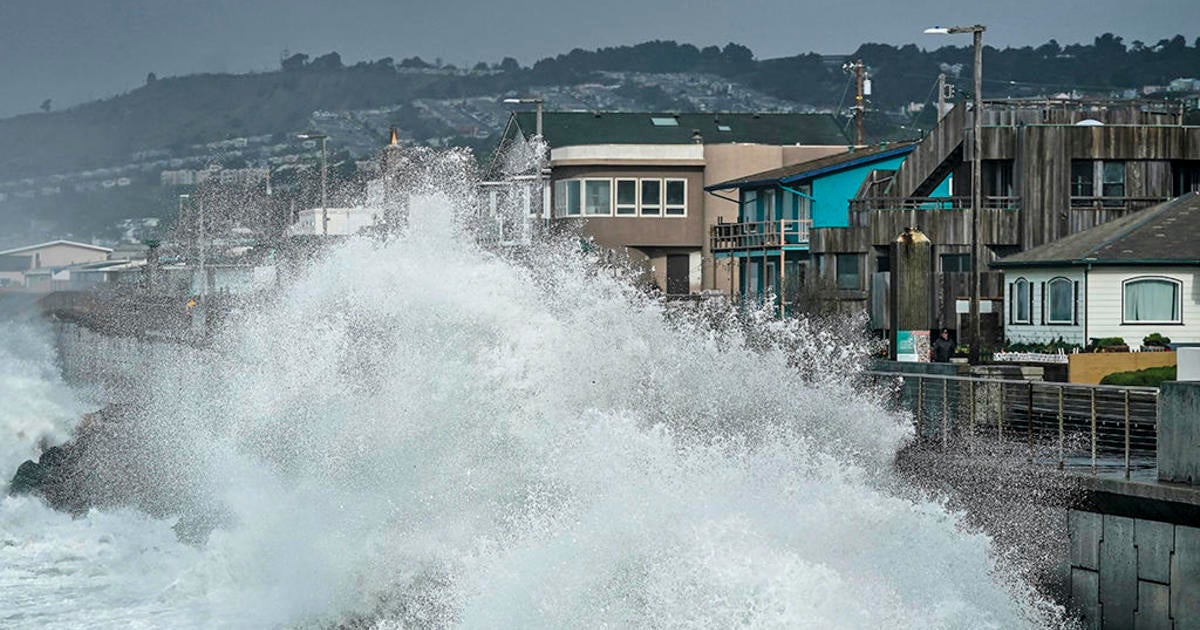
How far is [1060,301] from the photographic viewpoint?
36.0 m

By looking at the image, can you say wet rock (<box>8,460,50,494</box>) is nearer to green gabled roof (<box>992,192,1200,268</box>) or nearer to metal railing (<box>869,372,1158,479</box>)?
metal railing (<box>869,372,1158,479</box>)

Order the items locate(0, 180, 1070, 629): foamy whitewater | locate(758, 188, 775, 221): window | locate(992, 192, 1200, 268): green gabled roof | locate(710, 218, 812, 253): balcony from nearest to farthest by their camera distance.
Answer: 1. locate(0, 180, 1070, 629): foamy whitewater
2. locate(992, 192, 1200, 268): green gabled roof
3. locate(710, 218, 812, 253): balcony
4. locate(758, 188, 775, 221): window

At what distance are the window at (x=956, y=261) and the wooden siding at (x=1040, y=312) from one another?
661 cm

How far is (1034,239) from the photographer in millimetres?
43688

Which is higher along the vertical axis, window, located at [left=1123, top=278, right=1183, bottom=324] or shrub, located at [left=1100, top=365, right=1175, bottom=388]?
window, located at [left=1123, top=278, right=1183, bottom=324]

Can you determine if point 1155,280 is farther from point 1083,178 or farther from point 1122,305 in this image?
point 1083,178

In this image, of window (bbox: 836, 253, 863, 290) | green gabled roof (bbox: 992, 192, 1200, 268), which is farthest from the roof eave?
window (bbox: 836, 253, 863, 290)

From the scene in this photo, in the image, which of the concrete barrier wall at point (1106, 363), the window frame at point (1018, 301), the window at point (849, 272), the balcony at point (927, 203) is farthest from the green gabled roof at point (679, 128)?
the concrete barrier wall at point (1106, 363)

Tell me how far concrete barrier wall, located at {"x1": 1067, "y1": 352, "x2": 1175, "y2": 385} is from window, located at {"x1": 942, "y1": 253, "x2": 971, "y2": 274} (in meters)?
16.9

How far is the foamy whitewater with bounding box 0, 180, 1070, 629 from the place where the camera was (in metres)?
16.3

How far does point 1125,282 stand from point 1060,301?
1.50 metres

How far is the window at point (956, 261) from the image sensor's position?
45031 mm

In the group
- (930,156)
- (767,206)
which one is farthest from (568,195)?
(930,156)

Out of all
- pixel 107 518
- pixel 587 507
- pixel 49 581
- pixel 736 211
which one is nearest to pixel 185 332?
pixel 736 211
